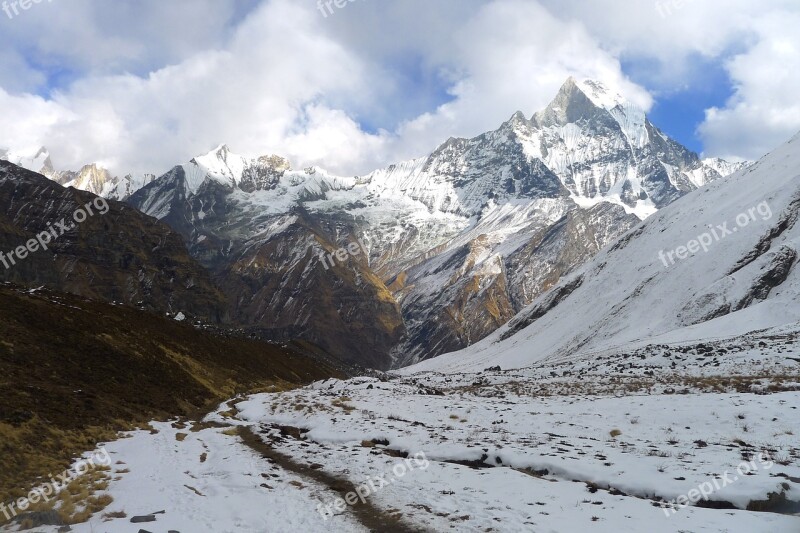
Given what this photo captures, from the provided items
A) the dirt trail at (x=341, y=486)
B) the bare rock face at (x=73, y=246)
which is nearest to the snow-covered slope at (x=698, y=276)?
the dirt trail at (x=341, y=486)

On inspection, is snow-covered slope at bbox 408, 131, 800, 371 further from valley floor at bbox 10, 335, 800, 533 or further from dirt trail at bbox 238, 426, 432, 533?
dirt trail at bbox 238, 426, 432, 533

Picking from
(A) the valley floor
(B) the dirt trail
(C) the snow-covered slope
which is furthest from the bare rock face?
(A) the valley floor

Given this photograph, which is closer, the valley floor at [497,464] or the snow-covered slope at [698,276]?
the valley floor at [497,464]

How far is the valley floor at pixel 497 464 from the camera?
13.5 m

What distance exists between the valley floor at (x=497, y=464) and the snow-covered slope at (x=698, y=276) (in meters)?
43.1

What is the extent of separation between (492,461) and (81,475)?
→ 1466cm

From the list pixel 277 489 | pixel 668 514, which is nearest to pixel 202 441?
pixel 277 489

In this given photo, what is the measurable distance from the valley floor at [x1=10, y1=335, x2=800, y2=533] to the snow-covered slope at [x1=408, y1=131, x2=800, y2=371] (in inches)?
1695

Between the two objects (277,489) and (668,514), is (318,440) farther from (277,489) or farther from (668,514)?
(668,514)

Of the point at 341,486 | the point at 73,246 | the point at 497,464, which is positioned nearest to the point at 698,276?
the point at 497,464

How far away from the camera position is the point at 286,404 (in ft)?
123

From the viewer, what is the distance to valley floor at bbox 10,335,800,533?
13523mm

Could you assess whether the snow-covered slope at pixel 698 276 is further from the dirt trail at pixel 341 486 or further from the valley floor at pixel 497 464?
the dirt trail at pixel 341 486

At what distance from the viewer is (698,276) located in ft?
331
